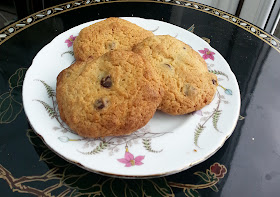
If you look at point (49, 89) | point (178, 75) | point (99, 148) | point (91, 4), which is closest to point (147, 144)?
point (99, 148)

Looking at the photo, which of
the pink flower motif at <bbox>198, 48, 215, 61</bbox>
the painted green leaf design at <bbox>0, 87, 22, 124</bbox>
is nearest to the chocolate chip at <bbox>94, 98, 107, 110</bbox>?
the painted green leaf design at <bbox>0, 87, 22, 124</bbox>

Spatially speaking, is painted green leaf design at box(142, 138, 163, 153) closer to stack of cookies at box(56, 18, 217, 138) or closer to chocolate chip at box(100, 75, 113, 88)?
stack of cookies at box(56, 18, 217, 138)

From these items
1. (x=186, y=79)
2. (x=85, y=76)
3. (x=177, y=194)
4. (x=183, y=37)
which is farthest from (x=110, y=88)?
(x=183, y=37)

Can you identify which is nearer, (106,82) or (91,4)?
(106,82)

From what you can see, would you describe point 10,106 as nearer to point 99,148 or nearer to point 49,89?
point 49,89

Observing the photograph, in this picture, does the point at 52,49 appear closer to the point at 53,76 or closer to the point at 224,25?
the point at 53,76

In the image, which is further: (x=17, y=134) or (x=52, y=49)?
(x=52, y=49)

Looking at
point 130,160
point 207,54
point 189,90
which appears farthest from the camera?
point 207,54
